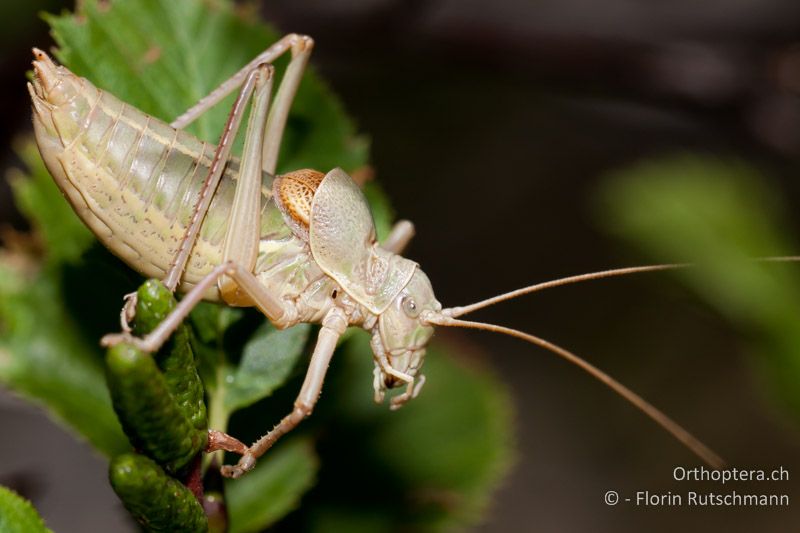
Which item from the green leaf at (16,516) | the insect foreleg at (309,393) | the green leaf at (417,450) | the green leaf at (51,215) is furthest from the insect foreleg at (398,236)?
the green leaf at (16,516)

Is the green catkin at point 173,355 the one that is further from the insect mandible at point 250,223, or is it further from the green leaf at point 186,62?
the green leaf at point 186,62

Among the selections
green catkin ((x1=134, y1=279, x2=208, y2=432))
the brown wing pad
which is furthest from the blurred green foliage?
green catkin ((x1=134, y1=279, x2=208, y2=432))

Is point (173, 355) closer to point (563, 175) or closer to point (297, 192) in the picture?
point (297, 192)

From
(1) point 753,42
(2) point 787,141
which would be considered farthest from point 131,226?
(1) point 753,42

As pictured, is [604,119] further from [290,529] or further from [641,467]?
[290,529]

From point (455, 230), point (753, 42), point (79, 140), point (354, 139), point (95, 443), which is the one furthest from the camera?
point (455, 230)

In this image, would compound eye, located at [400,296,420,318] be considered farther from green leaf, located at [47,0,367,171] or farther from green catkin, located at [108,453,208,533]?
green catkin, located at [108,453,208,533]
